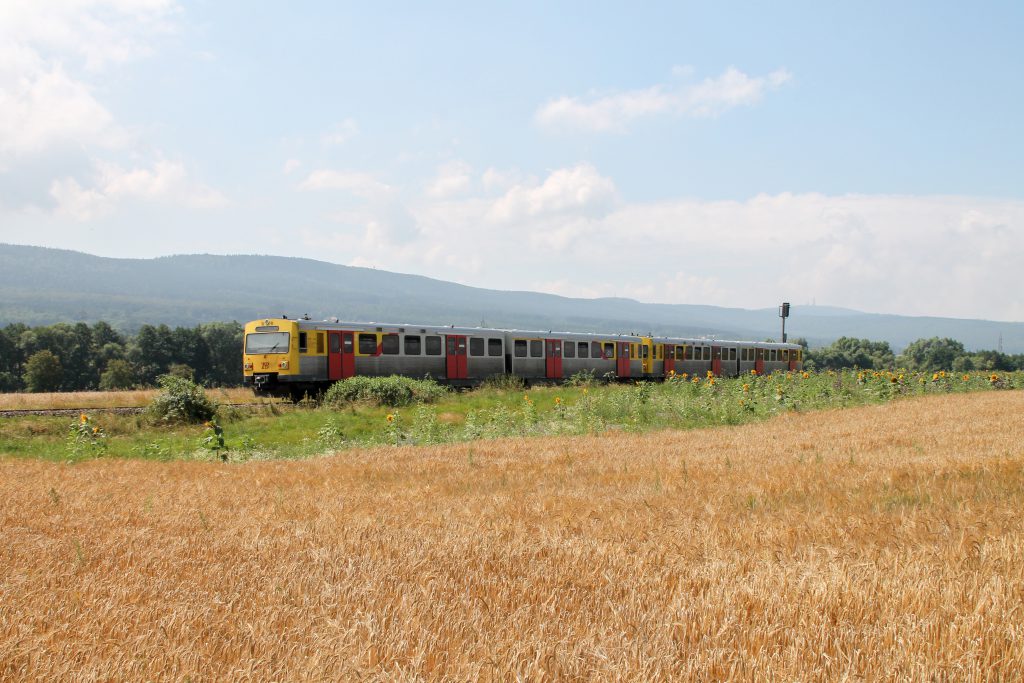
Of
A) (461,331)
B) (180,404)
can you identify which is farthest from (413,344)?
(180,404)

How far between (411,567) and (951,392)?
25734mm

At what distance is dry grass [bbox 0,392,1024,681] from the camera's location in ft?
10.9

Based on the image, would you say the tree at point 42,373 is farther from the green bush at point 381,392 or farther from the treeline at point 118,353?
the green bush at point 381,392

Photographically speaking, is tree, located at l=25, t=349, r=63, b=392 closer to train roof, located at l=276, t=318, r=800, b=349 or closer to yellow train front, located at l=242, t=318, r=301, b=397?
train roof, located at l=276, t=318, r=800, b=349

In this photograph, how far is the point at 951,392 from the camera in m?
25.9

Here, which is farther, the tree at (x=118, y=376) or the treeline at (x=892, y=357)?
the treeline at (x=892, y=357)

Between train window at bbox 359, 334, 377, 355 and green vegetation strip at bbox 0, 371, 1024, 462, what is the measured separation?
18.6 ft

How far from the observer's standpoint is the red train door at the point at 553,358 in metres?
42.6

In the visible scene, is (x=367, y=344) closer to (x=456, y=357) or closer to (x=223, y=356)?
(x=456, y=357)

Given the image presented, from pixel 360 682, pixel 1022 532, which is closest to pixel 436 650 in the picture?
pixel 360 682

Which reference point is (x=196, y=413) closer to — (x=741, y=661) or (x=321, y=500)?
(x=321, y=500)

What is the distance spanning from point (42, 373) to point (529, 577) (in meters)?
87.2

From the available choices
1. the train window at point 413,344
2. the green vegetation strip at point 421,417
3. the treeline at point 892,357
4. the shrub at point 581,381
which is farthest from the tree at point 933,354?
the green vegetation strip at point 421,417

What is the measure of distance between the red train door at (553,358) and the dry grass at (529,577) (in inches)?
1302
